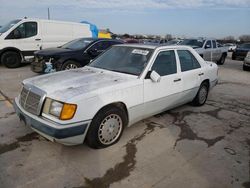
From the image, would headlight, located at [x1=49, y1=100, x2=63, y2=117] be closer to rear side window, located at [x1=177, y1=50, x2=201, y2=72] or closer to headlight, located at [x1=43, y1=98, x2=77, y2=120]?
headlight, located at [x1=43, y1=98, x2=77, y2=120]

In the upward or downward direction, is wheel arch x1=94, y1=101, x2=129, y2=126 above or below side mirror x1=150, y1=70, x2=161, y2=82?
below

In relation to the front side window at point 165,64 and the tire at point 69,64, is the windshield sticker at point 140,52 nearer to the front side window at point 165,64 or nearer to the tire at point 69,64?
the front side window at point 165,64

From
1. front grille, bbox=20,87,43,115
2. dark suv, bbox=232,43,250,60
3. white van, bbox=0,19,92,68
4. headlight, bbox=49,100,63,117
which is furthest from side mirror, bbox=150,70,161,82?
dark suv, bbox=232,43,250,60

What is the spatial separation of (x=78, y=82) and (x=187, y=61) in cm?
257

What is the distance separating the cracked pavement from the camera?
2895 mm

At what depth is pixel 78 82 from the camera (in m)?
3.61

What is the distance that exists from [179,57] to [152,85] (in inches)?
44.4

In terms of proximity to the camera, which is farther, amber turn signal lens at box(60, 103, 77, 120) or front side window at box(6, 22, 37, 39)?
front side window at box(6, 22, 37, 39)

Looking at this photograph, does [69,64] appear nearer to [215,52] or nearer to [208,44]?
[208,44]

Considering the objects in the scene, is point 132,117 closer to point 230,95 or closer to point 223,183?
point 223,183

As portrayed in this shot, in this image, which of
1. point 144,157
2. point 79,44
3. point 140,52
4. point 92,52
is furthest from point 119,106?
A: point 79,44

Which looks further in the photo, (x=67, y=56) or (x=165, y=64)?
(x=67, y=56)

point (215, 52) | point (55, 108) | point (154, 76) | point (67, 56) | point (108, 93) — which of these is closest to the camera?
point (55, 108)

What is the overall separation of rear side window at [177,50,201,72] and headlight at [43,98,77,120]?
104 inches
